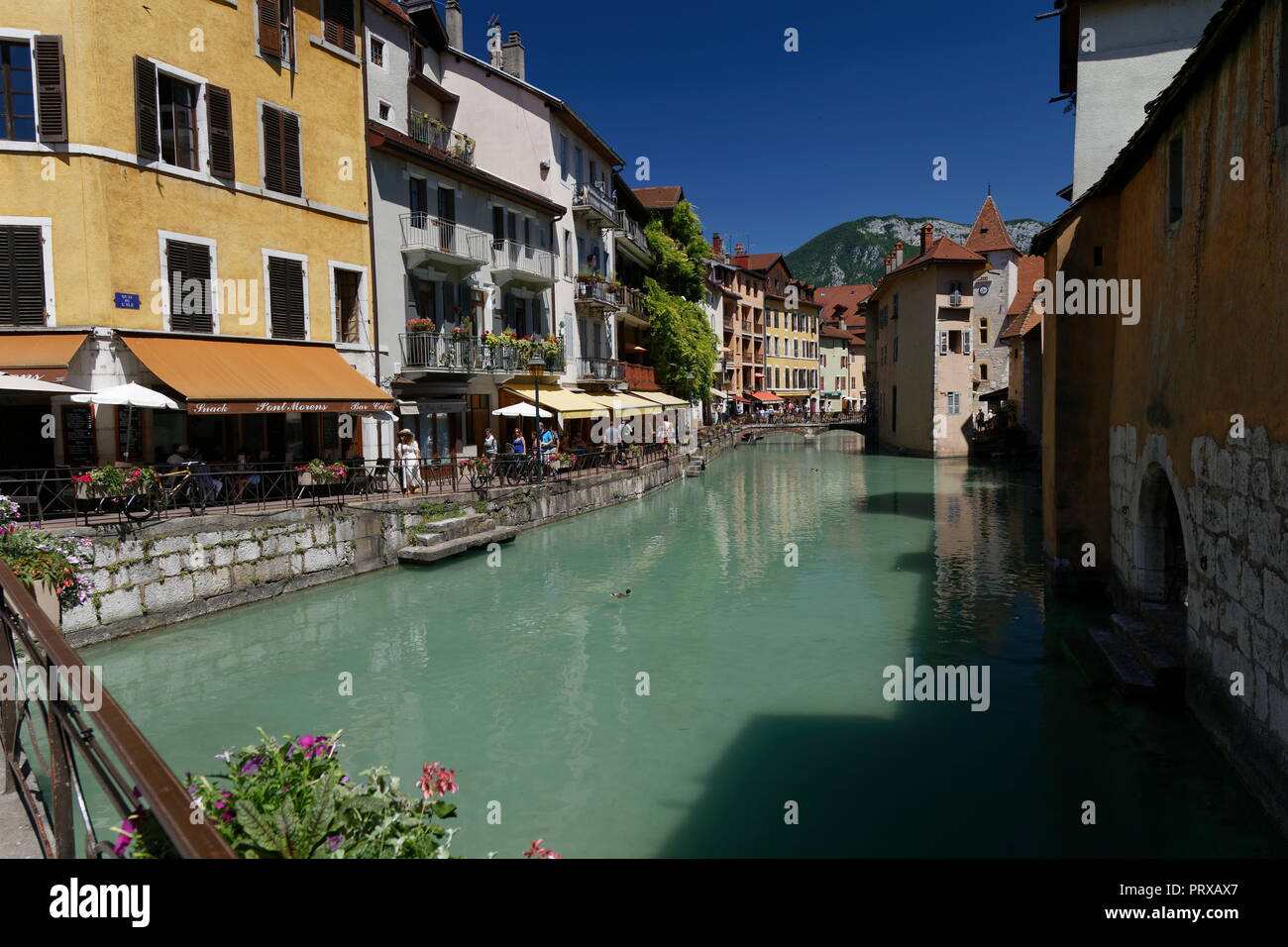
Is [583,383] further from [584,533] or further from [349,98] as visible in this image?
[349,98]

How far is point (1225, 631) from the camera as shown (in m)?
7.70

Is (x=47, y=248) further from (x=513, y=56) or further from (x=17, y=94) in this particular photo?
(x=513, y=56)

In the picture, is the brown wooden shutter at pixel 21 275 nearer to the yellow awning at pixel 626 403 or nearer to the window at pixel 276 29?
the window at pixel 276 29

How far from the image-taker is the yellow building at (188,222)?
50.5ft

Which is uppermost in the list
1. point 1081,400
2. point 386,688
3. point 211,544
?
point 1081,400

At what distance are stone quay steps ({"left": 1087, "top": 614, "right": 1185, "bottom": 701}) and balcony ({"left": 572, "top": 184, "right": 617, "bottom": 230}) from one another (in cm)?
3088

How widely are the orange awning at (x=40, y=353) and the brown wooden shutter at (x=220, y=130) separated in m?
5.06

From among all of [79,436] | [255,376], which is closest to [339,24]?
[255,376]

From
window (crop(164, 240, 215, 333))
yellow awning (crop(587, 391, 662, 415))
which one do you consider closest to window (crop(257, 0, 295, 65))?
window (crop(164, 240, 215, 333))

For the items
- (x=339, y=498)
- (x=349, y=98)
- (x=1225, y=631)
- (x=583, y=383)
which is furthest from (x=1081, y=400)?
(x=583, y=383)

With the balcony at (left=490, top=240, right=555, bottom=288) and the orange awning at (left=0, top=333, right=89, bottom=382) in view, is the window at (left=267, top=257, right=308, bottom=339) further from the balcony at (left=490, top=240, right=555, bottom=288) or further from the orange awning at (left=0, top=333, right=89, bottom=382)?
→ the balcony at (left=490, top=240, right=555, bottom=288)

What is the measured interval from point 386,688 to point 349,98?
692 inches

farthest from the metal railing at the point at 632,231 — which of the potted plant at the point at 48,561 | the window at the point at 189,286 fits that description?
the potted plant at the point at 48,561

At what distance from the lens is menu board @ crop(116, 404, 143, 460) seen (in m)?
16.7
